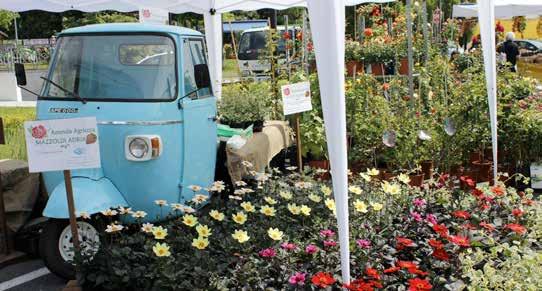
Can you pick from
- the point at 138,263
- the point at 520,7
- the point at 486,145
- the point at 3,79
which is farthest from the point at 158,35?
the point at 3,79

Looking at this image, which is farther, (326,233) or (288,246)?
(326,233)

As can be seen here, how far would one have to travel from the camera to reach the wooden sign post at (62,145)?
12.2 ft

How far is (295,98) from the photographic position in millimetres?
5496

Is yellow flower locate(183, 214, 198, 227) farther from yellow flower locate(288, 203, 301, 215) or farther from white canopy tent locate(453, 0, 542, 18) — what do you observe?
white canopy tent locate(453, 0, 542, 18)

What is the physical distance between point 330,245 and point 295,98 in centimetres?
213

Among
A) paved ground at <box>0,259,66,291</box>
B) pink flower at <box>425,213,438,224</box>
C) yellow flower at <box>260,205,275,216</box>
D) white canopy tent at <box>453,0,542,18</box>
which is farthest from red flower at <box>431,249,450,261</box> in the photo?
white canopy tent at <box>453,0,542,18</box>

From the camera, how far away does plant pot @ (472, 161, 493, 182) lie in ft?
21.7

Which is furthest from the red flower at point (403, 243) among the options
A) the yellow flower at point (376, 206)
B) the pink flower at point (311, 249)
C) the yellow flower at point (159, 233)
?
the yellow flower at point (159, 233)

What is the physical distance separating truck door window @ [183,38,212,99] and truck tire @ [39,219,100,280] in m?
1.36

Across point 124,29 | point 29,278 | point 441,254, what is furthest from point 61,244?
point 441,254

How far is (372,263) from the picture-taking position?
3.52m

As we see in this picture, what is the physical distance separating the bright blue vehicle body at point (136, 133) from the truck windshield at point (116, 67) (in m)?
0.03

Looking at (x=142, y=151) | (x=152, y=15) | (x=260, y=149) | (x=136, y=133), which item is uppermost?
(x=152, y=15)

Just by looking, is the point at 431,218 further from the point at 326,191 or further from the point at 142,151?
the point at 142,151
